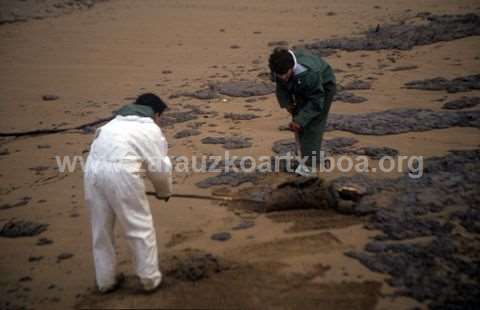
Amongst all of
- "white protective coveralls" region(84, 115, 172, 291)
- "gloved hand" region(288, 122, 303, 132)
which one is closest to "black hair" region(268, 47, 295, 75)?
"gloved hand" region(288, 122, 303, 132)

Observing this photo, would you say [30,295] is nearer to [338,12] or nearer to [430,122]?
[430,122]

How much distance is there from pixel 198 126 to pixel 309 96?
2.47m

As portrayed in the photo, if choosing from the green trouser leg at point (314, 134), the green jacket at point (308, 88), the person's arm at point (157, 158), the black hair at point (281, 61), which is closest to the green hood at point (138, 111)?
the person's arm at point (157, 158)

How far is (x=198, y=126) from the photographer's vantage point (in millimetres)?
6965

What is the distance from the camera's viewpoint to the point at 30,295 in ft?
12.8

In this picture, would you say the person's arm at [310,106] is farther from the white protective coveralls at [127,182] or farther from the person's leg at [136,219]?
the person's leg at [136,219]

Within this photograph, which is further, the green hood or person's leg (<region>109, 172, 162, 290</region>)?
the green hood

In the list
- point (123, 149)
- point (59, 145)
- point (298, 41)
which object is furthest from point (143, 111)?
point (298, 41)

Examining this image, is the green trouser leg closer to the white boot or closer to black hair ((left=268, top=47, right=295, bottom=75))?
black hair ((left=268, top=47, right=295, bottom=75))

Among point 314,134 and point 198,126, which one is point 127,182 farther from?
point 198,126

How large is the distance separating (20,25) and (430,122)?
1098cm

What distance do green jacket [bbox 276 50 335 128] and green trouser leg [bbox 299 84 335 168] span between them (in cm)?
7

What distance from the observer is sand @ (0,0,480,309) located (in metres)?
3.75

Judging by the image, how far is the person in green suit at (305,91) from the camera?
4.64 metres
